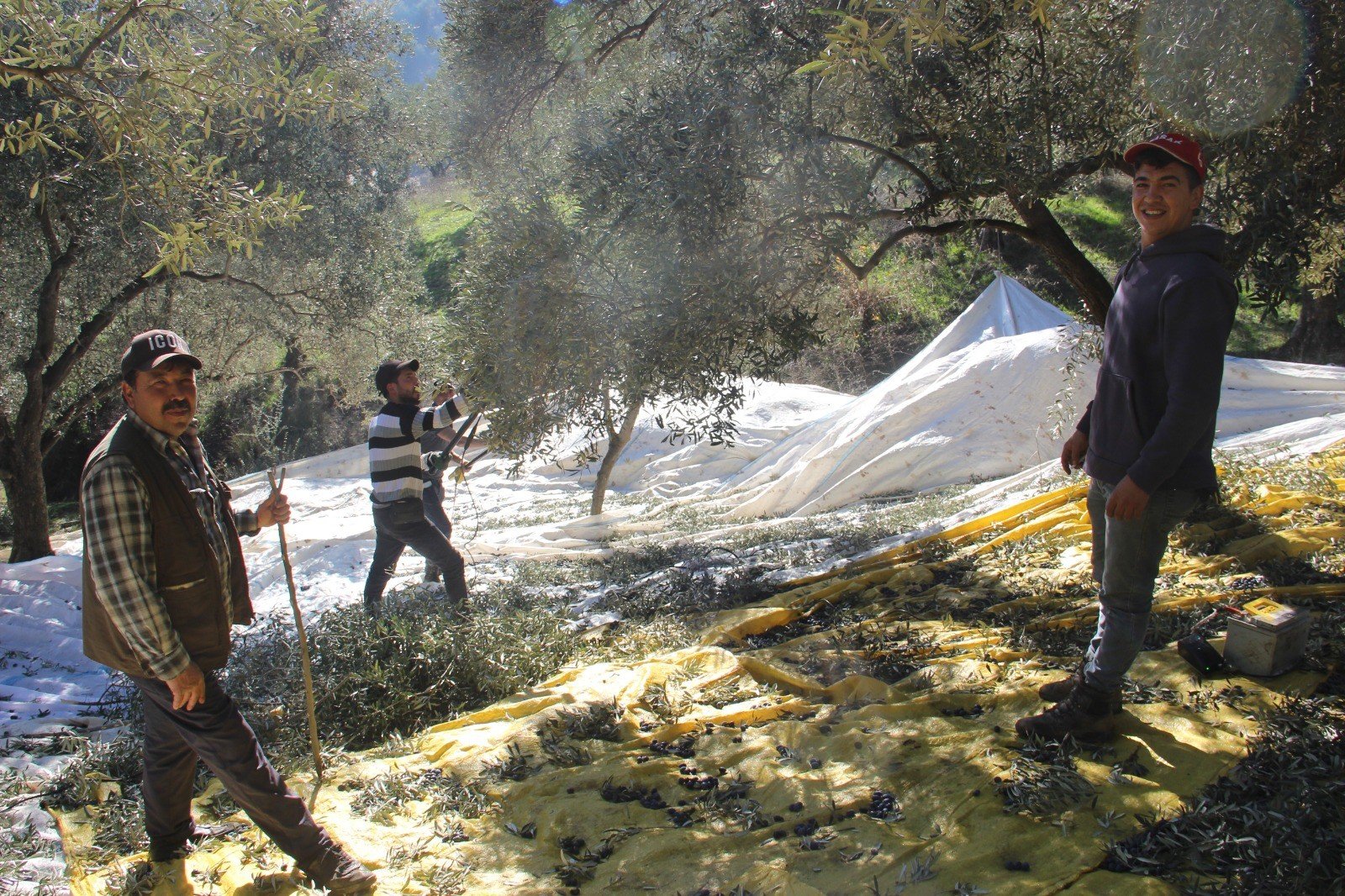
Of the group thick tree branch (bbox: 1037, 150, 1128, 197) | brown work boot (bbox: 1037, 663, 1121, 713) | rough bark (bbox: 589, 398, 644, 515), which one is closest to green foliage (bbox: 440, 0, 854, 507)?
thick tree branch (bbox: 1037, 150, 1128, 197)

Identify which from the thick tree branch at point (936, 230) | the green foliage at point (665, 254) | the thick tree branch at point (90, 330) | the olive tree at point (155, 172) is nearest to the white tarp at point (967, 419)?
the thick tree branch at point (936, 230)

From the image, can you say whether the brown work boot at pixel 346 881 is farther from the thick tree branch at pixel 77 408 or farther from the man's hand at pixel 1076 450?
the thick tree branch at pixel 77 408

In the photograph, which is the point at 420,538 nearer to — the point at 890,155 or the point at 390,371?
the point at 390,371

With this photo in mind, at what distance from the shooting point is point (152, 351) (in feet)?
9.80

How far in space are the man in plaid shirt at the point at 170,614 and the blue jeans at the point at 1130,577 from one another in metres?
2.65

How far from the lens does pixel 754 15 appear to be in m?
5.73

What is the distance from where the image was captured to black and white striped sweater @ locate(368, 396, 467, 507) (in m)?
6.07

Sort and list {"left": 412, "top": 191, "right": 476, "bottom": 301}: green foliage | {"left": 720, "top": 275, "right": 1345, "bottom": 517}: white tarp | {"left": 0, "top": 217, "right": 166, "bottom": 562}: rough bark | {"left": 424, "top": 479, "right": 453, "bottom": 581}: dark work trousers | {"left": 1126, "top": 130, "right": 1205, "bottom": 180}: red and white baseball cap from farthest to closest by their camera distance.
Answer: {"left": 412, "top": 191, "right": 476, "bottom": 301}: green foliage
{"left": 720, "top": 275, "right": 1345, "bottom": 517}: white tarp
{"left": 0, "top": 217, "right": 166, "bottom": 562}: rough bark
{"left": 424, "top": 479, "right": 453, "bottom": 581}: dark work trousers
{"left": 1126, "top": 130, "right": 1205, "bottom": 180}: red and white baseball cap

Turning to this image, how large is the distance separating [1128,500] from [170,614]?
3.20 m

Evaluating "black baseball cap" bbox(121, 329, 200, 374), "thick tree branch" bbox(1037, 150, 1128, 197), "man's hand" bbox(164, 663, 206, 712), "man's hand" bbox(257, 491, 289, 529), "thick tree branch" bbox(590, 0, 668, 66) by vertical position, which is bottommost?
"man's hand" bbox(164, 663, 206, 712)

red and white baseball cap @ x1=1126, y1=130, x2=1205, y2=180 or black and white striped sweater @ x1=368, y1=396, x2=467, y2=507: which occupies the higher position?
red and white baseball cap @ x1=1126, y1=130, x2=1205, y2=180

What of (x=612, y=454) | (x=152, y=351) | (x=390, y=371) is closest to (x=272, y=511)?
(x=152, y=351)

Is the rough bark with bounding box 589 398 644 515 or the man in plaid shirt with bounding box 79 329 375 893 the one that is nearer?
the man in plaid shirt with bounding box 79 329 375 893

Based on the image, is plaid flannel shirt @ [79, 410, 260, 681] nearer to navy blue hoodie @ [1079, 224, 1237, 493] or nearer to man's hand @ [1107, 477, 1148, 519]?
man's hand @ [1107, 477, 1148, 519]
